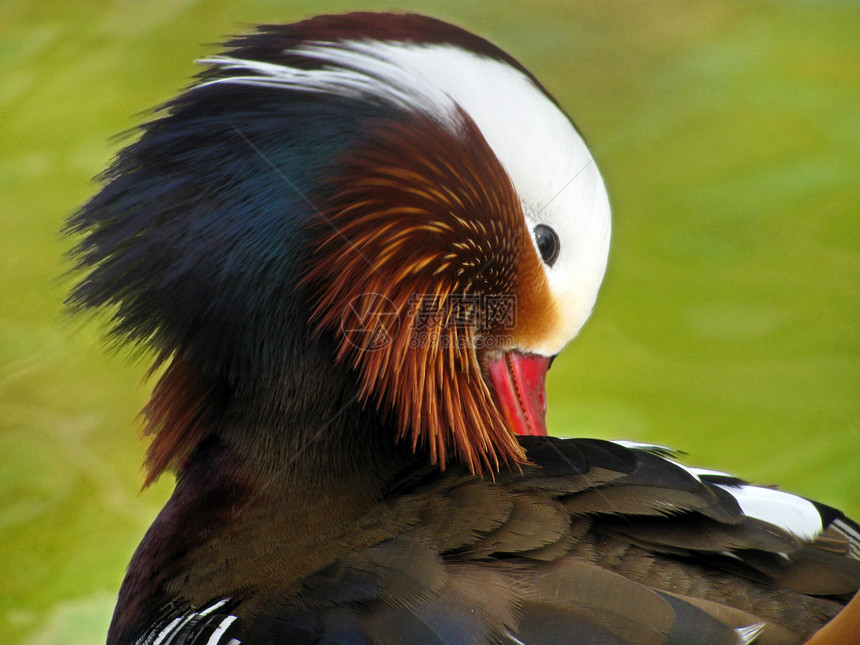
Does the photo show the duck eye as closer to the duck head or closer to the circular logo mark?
the duck head

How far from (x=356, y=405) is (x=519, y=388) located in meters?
0.17

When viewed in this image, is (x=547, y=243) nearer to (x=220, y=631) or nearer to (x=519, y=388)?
(x=519, y=388)

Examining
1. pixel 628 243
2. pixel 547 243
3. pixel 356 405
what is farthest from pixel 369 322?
pixel 628 243

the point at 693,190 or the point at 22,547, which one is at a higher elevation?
the point at 693,190

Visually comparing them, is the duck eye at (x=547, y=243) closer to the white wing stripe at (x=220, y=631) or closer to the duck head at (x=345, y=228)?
the duck head at (x=345, y=228)

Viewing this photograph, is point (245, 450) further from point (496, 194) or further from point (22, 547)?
point (22, 547)

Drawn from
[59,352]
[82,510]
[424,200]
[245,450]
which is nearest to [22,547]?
Result: [82,510]

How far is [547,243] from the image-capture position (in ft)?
2.65

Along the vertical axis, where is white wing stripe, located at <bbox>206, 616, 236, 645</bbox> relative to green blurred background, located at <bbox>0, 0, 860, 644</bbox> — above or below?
below

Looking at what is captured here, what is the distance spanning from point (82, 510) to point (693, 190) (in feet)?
4.32

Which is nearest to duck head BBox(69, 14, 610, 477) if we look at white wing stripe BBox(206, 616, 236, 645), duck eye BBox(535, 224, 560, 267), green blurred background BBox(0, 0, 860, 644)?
duck eye BBox(535, 224, 560, 267)

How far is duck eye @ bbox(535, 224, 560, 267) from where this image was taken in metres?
0.80

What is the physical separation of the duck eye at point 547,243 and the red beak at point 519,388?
10 cm

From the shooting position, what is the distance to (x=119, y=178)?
2.45 ft
